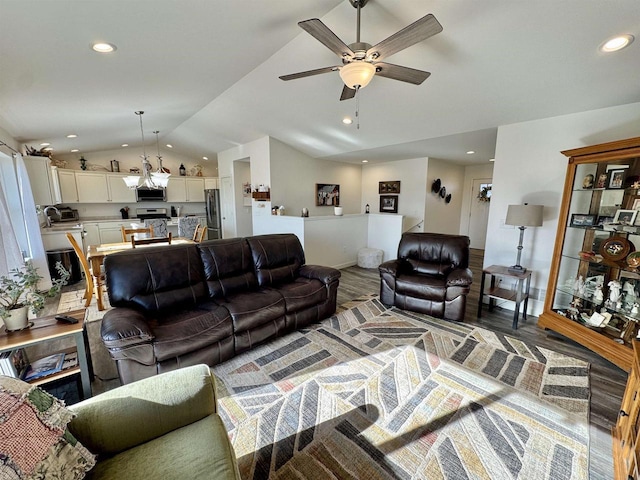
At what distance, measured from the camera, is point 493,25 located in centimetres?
214

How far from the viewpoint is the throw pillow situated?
0.83 metres

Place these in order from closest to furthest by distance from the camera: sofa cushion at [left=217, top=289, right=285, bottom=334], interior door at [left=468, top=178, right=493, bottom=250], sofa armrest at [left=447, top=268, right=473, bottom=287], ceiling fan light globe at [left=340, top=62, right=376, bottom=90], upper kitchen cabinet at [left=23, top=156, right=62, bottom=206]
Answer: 1. ceiling fan light globe at [left=340, top=62, right=376, bottom=90]
2. sofa cushion at [left=217, top=289, right=285, bottom=334]
3. sofa armrest at [left=447, top=268, right=473, bottom=287]
4. upper kitchen cabinet at [left=23, top=156, right=62, bottom=206]
5. interior door at [left=468, top=178, right=493, bottom=250]

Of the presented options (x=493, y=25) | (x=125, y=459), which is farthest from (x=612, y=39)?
(x=125, y=459)

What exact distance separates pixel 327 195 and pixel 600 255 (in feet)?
16.2

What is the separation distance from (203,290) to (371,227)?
408 cm

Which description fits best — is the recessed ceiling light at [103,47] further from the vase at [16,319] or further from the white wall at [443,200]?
the white wall at [443,200]

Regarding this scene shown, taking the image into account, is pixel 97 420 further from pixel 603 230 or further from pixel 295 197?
pixel 295 197

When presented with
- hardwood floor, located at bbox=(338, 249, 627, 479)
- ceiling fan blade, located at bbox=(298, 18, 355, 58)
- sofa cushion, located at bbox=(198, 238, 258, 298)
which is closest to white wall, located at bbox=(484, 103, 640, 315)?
hardwood floor, located at bbox=(338, 249, 627, 479)

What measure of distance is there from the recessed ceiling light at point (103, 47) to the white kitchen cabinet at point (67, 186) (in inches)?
212

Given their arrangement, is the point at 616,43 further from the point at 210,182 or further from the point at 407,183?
the point at 210,182

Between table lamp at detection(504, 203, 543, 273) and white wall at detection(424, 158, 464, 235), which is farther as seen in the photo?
white wall at detection(424, 158, 464, 235)

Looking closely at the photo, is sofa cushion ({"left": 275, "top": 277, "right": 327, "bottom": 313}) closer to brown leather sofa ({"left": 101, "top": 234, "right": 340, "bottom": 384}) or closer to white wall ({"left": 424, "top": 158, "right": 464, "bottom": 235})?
brown leather sofa ({"left": 101, "top": 234, "right": 340, "bottom": 384})

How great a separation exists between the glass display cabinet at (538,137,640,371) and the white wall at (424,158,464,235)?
3.37 metres

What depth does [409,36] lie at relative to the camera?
1.71m
